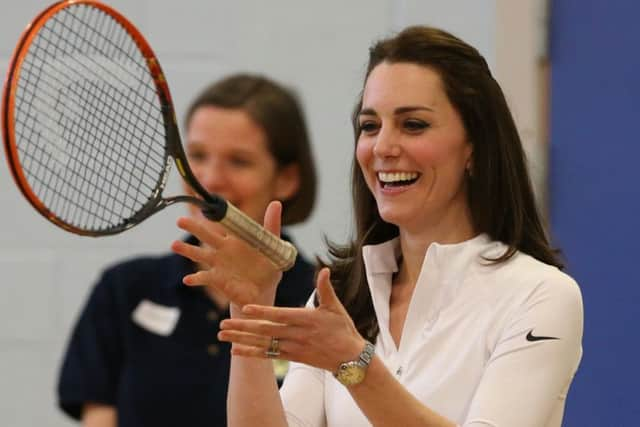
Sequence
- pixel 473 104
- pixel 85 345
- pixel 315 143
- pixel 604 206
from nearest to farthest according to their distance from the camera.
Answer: pixel 473 104 < pixel 85 345 < pixel 604 206 < pixel 315 143

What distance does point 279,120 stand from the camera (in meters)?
2.23

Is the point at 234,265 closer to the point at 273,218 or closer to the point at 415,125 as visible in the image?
the point at 273,218

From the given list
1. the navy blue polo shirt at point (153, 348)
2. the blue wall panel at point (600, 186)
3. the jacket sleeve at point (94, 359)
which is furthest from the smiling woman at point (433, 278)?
the blue wall panel at point (600, 186)

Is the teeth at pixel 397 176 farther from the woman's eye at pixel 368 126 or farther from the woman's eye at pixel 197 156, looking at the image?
the woman's eye at pixel 197 156

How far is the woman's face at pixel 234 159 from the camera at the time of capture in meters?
2.16

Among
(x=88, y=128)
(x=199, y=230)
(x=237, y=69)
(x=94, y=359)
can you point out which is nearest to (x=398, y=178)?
(x=199, y=230)

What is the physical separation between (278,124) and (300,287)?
1.01ft

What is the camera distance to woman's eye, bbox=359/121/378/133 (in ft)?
5.29

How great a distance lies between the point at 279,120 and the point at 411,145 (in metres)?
0.70

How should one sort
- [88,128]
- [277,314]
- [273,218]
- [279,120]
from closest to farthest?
[277,314]
[273,218]
[88,128]
[279,120]

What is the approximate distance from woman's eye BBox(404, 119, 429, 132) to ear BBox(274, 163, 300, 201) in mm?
675

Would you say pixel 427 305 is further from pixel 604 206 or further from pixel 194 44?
pixel 194 44

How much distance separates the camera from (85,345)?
7.06 feet

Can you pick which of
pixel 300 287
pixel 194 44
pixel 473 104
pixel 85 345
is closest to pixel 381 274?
pixel 473 104
